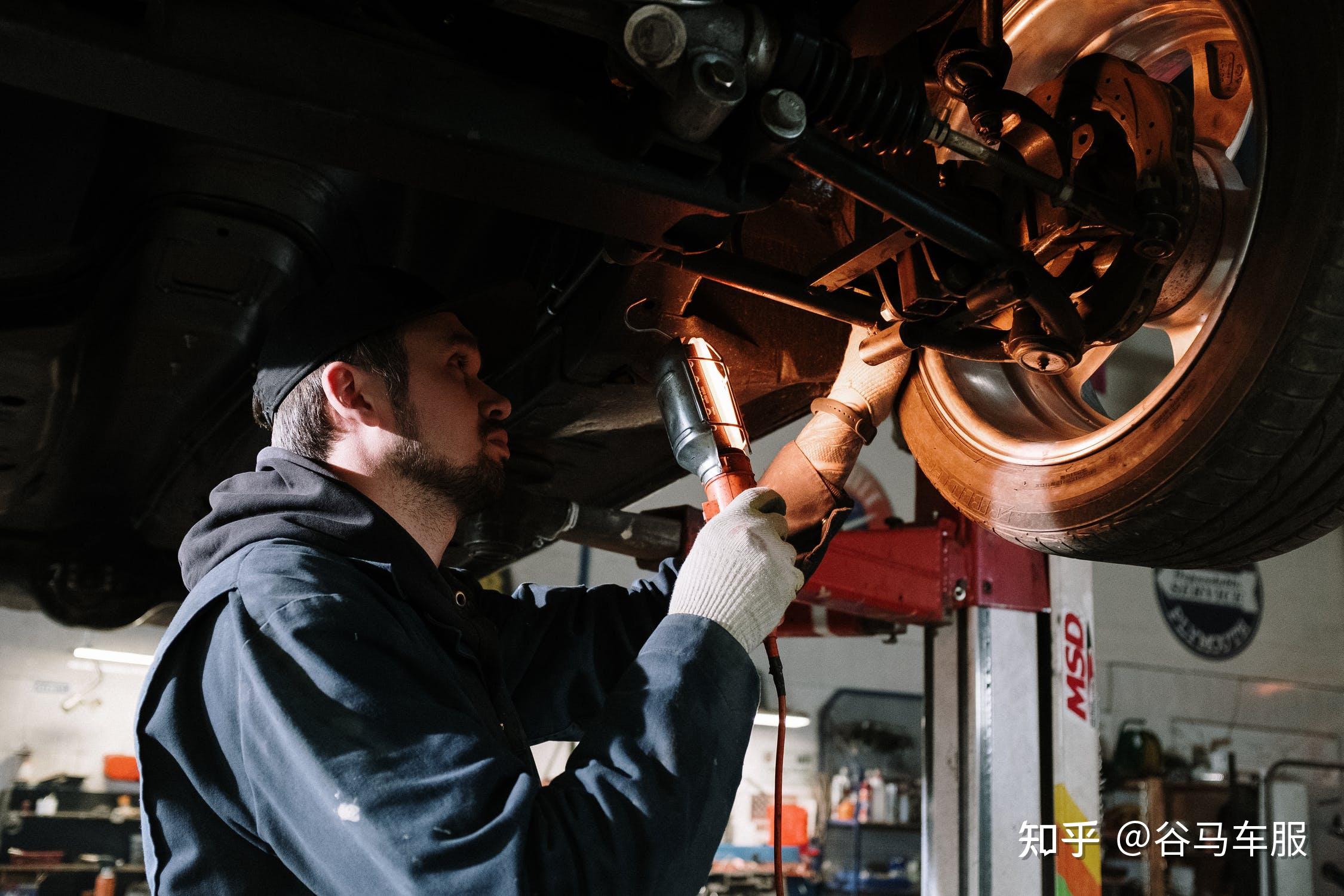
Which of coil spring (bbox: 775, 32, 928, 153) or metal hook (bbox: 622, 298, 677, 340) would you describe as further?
metal hook (bbox: 622, 298, 677, 340)

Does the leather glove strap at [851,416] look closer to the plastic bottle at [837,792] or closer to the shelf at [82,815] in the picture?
the shelf at [82,815]

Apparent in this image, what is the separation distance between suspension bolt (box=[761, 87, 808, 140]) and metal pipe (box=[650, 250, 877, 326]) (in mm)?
262

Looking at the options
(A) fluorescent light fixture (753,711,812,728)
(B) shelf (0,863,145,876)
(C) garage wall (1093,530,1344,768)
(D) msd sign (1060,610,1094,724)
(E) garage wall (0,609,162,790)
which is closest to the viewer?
(D) msd sign (1060,610,1094,724)

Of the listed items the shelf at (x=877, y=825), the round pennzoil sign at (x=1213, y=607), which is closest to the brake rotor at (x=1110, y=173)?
the shelf at (x=877, y=825)

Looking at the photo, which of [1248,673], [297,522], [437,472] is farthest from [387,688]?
[1248,673]

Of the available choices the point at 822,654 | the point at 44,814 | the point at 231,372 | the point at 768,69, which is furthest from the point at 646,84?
the point at 822,654

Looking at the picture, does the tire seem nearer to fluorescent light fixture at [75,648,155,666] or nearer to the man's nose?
the man's nose

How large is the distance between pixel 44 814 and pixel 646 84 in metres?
5.59

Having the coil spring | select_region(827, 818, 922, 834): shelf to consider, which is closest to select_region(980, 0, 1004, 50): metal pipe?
the coil spring

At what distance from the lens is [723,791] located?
891 millimetres

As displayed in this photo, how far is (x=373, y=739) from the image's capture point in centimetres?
82

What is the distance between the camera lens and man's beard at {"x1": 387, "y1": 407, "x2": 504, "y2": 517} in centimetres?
Answer: 121

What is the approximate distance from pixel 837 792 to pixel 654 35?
6588mm

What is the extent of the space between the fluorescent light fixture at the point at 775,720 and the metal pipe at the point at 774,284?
518cm
